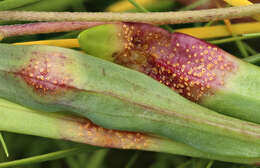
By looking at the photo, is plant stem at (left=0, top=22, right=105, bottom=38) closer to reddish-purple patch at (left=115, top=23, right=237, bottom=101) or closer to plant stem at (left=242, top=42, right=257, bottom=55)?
reddish-purple patch at (left=115, top=23, right=237, bottom=101)

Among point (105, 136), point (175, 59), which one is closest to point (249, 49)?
point (175, 59)

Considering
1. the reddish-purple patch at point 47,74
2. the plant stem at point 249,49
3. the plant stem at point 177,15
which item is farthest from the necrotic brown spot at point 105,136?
the plant stem at point 249,49

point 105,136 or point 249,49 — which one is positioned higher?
point 249,49

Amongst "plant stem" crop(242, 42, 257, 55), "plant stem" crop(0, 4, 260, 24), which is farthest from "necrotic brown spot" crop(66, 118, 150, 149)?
"plant stem" crop(242, 42, 257, 55)

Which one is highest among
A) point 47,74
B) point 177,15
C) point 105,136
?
point 177,15

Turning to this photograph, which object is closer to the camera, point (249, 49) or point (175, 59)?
point (175, 59)

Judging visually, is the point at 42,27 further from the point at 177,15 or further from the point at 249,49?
the point at 249,49
